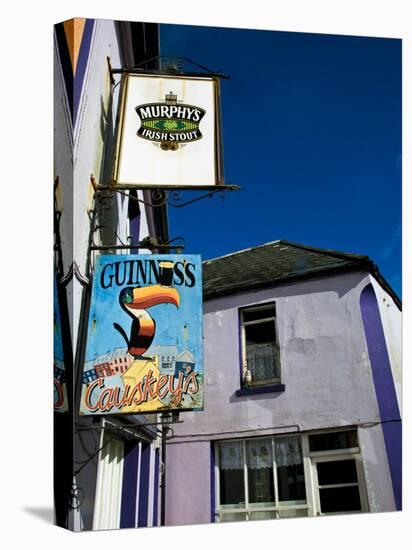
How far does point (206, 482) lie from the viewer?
8.13 m

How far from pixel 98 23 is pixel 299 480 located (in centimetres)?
563

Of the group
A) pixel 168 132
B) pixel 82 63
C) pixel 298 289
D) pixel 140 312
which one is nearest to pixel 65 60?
pixel 82 63

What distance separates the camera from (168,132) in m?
7.45

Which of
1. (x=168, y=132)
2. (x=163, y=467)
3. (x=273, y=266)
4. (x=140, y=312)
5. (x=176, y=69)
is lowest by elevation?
(x=163, y=467)

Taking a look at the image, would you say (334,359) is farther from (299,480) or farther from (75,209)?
(75,209)

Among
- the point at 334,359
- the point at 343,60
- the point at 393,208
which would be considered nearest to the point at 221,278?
the point at 334,359

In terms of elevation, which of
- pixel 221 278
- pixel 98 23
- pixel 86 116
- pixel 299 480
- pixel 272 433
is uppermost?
pixel 98 23

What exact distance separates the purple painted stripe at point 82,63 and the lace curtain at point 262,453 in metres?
4.29

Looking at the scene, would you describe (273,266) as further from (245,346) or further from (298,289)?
(245,346)

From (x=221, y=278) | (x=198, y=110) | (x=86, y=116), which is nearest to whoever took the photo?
(x=86, y=116)

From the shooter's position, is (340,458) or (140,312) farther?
(340,458)

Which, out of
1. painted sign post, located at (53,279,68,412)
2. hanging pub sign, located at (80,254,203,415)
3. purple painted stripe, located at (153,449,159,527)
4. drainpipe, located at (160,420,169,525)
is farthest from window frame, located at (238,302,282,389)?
painted sign post, located at (53,279,68,412)

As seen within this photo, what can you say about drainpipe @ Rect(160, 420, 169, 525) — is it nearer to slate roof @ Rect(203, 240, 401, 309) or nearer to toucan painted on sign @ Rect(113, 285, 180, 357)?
toucan painted on sign @ Rect(113, 285, 180, 357)

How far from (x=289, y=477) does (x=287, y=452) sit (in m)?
0.33
